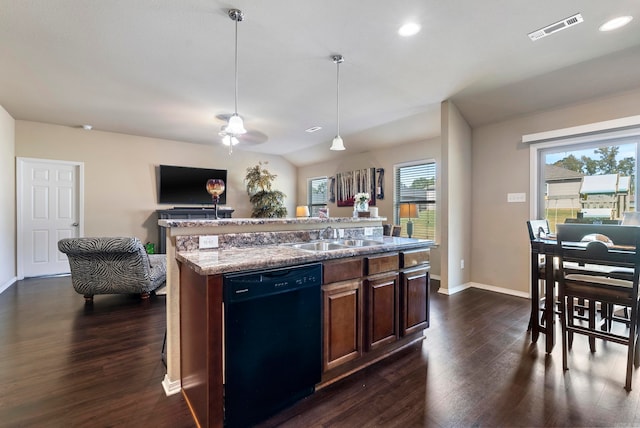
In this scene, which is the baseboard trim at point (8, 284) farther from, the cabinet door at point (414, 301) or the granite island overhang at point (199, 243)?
the cabinet door at point (414, 301)

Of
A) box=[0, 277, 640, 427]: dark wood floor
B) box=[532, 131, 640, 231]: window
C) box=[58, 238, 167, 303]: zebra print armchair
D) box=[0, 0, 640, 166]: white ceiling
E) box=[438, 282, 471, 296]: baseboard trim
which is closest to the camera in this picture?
box=[0, 277, 640, 427]: dark wood floor

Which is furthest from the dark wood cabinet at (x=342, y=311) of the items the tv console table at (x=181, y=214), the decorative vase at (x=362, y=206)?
the tv console table at (x=181, y=214)

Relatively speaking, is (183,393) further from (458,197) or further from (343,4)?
(458,197)

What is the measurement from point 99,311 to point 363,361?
3.13 meters

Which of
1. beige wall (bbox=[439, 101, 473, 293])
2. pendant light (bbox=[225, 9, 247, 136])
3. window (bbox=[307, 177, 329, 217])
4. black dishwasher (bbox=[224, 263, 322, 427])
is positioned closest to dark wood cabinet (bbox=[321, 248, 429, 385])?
black dishwasher (bbox=[224, 263, 322, 427])

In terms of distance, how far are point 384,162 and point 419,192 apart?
99 centimetres

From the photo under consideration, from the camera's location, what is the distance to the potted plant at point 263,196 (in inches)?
268

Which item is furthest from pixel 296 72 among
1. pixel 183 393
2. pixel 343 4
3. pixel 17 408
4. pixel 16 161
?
pixel 16 161

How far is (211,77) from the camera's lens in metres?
3.29

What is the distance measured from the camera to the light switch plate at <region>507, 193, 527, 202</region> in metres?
3.92

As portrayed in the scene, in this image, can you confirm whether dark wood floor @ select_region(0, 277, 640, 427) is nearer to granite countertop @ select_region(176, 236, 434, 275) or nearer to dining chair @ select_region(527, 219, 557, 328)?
dining chair @ select_region(527, 219, 557, 328)

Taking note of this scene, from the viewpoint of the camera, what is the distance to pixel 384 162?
19.2 ft

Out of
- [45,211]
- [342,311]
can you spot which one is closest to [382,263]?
[342,311]

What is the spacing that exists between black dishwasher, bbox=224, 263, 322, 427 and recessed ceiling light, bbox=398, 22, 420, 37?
2108 mm
